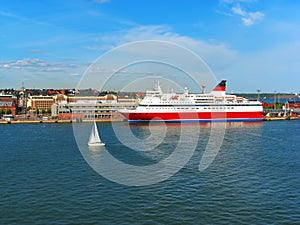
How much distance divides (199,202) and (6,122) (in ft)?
71.8

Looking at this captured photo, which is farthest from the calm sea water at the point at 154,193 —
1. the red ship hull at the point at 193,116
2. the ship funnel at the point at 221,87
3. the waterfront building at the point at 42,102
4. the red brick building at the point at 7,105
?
the waterfront building at the point at 42,102

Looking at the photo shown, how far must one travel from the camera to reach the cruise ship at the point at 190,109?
23.2 metres

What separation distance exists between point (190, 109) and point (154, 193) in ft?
58.1

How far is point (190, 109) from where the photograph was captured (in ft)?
79.2

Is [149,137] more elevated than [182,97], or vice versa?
[182,97]

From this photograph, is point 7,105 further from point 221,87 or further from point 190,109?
point 221,87

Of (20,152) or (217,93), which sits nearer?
(20,152)

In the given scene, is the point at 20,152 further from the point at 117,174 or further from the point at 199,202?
the point at 199,202

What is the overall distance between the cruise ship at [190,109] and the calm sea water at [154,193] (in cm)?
1236

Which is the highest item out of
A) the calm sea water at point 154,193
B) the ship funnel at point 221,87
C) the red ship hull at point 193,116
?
the ship funnel at point 221,87

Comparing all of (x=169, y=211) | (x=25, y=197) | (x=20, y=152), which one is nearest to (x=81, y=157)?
(x=20, y=152)

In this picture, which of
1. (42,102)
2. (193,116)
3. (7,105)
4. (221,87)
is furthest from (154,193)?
(42,102)

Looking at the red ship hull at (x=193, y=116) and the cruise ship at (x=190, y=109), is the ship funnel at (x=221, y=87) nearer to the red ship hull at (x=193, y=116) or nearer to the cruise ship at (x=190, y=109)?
the cruise ship at (x=190, y=109)

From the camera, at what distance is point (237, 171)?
28.1ft
